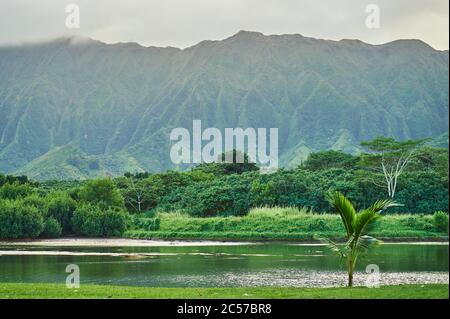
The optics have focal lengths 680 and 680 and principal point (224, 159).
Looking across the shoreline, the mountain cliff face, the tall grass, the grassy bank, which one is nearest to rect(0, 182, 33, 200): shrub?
the shoreline

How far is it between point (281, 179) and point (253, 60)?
11950cm

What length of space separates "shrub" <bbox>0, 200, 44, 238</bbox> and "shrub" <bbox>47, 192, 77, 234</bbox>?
6.85 ft

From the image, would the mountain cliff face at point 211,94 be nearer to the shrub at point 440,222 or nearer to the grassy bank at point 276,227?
the grassy bank at point 276,227

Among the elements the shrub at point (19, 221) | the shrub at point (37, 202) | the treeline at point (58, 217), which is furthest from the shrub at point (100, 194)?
the shrub at point (19, 221)

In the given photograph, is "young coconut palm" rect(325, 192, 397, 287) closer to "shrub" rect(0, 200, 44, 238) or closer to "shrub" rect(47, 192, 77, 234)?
"shrub" rect(0, 200, 44, 238)

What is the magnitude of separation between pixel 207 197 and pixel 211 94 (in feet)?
333

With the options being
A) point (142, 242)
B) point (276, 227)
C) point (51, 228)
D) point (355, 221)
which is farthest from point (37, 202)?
point (355, 221)

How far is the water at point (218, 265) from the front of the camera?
20156 mm

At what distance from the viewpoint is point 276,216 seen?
4272cm

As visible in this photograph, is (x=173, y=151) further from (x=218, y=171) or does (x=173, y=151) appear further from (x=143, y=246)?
(x=143, y=246)

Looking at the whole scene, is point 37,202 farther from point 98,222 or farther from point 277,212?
point 277,212

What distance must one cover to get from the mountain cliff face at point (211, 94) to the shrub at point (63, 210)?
61670 millimetres

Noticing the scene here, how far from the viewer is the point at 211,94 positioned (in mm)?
150000
